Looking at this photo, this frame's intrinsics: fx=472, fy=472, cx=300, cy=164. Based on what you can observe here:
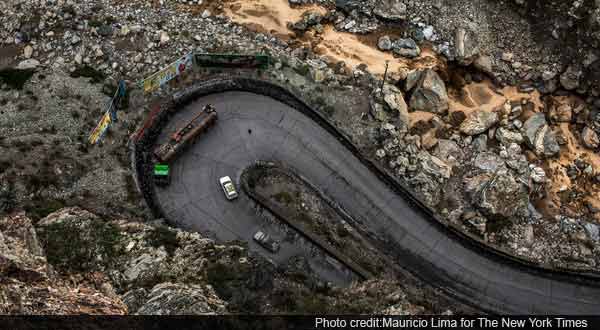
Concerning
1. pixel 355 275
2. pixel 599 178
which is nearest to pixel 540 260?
pixel 599 178

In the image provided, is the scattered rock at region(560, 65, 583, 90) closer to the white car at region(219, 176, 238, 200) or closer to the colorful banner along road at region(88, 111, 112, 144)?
the white car at region(219, 176, 238, 200)

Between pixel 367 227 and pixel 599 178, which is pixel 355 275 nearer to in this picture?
pixel 367 227

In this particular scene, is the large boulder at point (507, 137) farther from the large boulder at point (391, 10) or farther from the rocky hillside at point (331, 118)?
the large boulder at point (391, 10)

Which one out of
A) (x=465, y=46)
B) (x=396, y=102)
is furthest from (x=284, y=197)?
(x=465, y=46)

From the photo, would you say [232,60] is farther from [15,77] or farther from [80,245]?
[80,245]

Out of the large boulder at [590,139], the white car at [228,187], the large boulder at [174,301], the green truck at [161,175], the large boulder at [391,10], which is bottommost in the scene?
the large boulder at [174,301]

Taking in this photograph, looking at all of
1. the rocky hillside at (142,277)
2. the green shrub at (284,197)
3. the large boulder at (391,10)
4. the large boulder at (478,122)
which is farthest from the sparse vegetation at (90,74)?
the large boulder at (478,122)

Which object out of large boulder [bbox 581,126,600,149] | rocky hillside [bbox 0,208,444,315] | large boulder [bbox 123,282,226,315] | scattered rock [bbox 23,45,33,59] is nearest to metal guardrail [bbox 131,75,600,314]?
rocky hillside [bbox 0,208,444,315]
